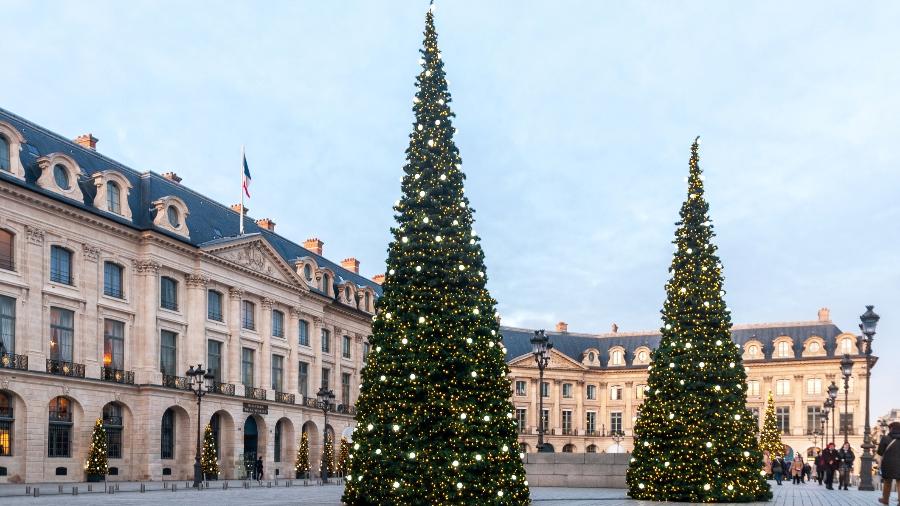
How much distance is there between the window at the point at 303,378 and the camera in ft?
216

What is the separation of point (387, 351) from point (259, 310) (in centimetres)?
4201

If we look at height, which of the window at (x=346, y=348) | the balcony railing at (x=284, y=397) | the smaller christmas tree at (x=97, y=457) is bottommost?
the smaller christmas tree at (x=97, y=457)

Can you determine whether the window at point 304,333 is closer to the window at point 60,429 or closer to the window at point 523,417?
the window at point 60,429

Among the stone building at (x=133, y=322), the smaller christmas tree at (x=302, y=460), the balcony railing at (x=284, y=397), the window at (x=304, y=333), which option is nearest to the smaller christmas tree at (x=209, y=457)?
the stone building at (x=133, y=322)

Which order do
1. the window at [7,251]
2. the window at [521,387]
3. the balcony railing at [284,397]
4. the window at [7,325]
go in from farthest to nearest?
the window at [521,387]
the balcony railing at [284,397]
the window at [7,251]
the window at [7,325]

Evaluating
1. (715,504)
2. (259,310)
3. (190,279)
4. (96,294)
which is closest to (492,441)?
(715,504)

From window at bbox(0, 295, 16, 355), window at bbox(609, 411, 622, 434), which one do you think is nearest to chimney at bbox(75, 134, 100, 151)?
window at bbox(0, 295, 16, 355)

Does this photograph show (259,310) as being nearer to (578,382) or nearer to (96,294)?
(96,294)

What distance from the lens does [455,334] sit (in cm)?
1933

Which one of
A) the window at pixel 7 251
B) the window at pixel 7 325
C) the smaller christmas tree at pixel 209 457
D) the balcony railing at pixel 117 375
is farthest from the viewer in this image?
the smaller christmas tree at pixel 209 457

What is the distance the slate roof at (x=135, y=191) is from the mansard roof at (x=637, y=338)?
143 ft

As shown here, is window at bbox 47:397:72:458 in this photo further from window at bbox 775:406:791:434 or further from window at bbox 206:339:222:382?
window at bbox 775:406:791:434

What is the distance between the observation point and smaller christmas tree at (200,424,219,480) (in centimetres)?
5066

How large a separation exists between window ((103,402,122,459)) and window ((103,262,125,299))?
5808 millimetres
